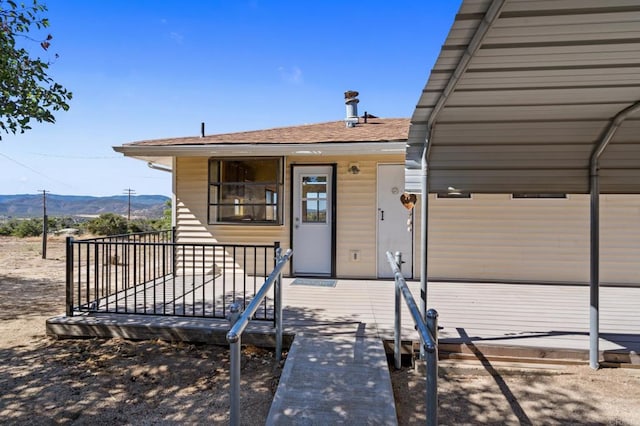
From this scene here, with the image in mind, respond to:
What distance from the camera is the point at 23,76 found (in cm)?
368

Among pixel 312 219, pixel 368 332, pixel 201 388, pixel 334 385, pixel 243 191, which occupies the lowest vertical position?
pixel 201 388

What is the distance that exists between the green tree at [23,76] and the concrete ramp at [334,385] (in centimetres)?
377

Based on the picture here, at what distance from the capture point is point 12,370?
301 centimetres

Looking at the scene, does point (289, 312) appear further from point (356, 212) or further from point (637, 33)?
point (637, 33)

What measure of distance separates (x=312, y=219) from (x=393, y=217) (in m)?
1.40

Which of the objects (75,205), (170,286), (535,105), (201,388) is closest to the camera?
(535,105)

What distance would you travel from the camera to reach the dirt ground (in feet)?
7.78

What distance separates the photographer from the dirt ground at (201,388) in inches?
93.4

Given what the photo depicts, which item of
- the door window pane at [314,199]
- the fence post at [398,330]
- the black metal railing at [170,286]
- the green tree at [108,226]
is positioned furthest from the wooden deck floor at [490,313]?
the green tree at [108,226]

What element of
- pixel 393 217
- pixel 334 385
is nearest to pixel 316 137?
pixel 393 217

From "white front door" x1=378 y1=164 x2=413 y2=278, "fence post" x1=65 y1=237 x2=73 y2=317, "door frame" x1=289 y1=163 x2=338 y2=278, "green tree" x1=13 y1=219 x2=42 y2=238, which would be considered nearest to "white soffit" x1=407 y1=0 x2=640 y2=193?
"white front door" x1=378 y1=164 x2=413 y2=278

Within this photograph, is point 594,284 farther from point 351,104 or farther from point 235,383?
point 351,104

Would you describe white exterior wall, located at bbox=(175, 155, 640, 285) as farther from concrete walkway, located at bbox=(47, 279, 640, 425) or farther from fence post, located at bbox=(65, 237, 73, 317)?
fence post, located at bbox=(65, 237, 73, 317)

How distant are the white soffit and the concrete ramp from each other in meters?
1.67
